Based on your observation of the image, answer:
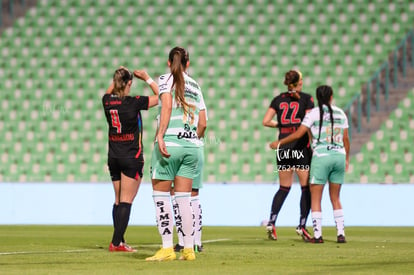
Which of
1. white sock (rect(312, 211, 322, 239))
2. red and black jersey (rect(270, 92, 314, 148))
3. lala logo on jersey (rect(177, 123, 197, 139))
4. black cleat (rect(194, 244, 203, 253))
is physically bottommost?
black cleat (rect(194, 244, 203, 253))

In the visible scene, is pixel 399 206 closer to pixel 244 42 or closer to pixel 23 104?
pixel 244 42

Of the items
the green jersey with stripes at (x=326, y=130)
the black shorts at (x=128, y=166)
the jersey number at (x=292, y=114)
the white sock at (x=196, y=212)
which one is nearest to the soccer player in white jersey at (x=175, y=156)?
the white sock at (x=196, y=212)

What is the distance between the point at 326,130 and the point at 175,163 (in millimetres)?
3279

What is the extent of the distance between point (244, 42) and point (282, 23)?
1.06 m

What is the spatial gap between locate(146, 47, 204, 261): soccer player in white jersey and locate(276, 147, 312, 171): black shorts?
131 inches

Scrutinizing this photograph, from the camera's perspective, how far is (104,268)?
6.38 meters

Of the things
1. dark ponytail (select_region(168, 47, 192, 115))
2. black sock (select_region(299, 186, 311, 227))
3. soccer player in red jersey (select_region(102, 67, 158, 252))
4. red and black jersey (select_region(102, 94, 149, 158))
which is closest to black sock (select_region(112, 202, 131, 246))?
soccer player in red jersey (select_region(102, 67, 158, 252))

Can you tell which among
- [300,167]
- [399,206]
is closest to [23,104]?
[399,206]

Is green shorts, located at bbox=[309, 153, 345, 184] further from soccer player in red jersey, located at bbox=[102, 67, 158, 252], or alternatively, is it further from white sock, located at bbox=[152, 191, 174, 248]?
white sock, located at bbox=[152, 191, 174, 248]

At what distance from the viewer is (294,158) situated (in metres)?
10.1

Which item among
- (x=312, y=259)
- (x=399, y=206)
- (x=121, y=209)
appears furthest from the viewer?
(x=399, y=206)

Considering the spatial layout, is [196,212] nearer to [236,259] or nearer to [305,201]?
[236,259]

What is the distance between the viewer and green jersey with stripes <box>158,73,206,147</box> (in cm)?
684

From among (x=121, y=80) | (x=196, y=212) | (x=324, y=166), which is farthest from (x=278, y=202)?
(x=121, y=80)
